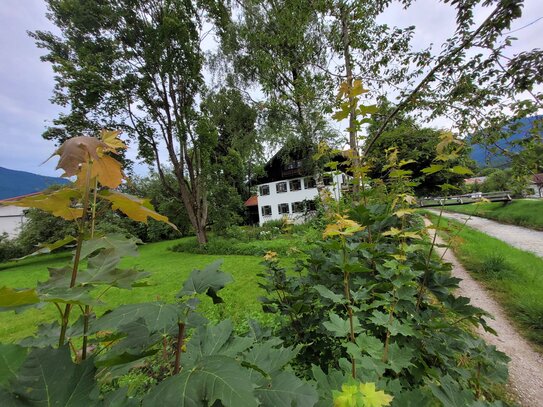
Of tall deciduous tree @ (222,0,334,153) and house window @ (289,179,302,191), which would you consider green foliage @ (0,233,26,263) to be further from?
house window @ (289,179,302,191)

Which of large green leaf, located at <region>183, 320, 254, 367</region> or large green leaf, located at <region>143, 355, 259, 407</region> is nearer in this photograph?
large green leaf, located at <region>143, 355, 259, 407</region>


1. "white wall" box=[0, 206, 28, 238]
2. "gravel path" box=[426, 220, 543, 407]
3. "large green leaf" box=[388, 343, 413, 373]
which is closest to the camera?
"large green leaf" box=[388, 343, 413, 373]

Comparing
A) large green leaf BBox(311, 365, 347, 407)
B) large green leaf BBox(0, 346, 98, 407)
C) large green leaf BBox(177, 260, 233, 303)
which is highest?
large green leaf BBox(177, 260, 233, 303)

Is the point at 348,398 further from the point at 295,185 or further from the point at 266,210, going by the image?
the point at 266,210

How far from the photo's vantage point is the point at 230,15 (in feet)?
36.3

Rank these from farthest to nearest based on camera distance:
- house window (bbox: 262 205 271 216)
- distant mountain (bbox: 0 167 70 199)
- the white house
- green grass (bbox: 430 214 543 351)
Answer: house window (bbox: 262 205 271 216) → the white house → distant mountain (bbox: 0 167 70 199) → green grass (bbox: 430 214 543 351)

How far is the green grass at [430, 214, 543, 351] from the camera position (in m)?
3.60

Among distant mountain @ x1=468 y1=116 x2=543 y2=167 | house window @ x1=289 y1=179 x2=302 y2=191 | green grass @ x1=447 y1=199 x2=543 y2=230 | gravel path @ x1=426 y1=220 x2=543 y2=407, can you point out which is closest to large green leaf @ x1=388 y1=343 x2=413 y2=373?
gravel path @ x1=426 y1=220 x2=543 y2=407

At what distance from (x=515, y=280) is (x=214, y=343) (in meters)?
6.72

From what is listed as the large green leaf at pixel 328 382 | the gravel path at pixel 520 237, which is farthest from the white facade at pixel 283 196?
the large green leaf at pixel 328 382

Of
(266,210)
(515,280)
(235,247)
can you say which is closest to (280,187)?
(266,210)

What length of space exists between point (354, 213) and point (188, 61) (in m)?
12.0

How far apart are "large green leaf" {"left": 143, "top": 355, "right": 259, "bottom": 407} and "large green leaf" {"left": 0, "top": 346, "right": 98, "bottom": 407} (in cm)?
12

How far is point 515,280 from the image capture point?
504cm
